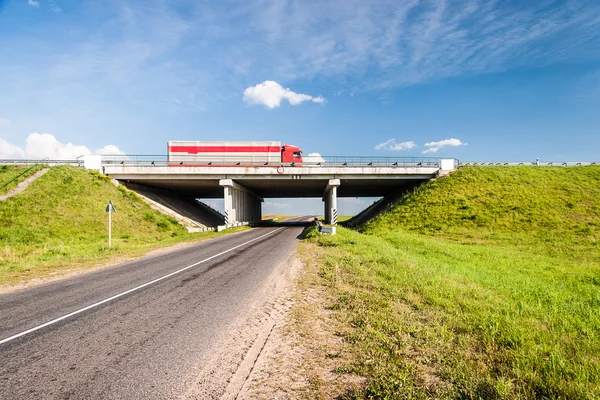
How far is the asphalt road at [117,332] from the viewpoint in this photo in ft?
13.1

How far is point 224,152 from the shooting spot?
3644cm

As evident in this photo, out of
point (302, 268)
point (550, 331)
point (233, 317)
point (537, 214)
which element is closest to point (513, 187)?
point (537, 214)

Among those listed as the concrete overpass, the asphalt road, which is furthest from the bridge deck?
the asphalt road

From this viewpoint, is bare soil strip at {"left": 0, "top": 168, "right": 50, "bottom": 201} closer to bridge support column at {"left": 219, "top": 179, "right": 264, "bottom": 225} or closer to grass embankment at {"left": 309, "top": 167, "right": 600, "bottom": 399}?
bridge support column at {"left": 219, "top": 179, "right": 264, "bottom": 225}

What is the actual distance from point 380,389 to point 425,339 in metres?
1.62

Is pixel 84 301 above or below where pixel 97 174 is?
below

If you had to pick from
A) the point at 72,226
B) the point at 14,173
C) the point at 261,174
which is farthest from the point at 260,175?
the point at 14,173

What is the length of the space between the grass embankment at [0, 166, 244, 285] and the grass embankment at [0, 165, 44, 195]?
179cm

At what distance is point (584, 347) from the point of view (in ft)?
14.8

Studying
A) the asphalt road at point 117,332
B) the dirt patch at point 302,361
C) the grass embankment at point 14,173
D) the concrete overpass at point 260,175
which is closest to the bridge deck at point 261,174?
the concrete overpass at point 260,175

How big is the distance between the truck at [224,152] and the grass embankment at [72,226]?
7167 mm

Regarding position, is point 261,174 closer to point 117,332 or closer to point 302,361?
point 117,332

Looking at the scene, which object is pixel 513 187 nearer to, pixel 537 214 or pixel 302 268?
pixel 537 214

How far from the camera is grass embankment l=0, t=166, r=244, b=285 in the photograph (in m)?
15.0
